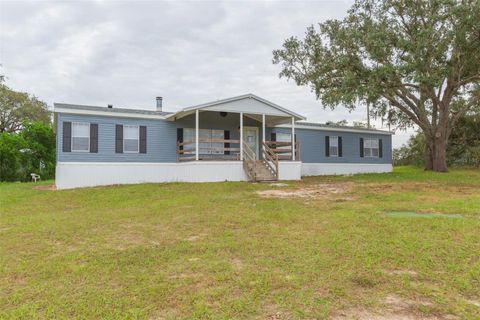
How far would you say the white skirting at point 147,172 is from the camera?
13703 millimetres

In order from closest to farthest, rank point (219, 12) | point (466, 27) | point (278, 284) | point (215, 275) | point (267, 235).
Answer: point (278, 284) → point (215, 275) → point (267, 235) → point (219, 12) → point (466, 27)

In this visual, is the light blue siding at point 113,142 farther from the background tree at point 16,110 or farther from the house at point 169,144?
the background tree at point 16,110

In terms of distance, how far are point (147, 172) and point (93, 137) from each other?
2.66 meters

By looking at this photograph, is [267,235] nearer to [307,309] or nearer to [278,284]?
[278,284]

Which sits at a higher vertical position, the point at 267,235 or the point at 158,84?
the point at 158,84

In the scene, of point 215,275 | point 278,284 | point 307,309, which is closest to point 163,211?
point 215,275

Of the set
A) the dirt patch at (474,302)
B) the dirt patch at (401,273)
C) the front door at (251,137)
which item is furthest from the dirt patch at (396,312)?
the front door at (251,137)

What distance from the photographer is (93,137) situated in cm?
1416

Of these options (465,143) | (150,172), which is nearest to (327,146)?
(150,172)

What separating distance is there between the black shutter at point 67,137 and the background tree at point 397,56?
12.0 m

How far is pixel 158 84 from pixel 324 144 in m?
12.2

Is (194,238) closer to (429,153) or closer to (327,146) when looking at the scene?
(327,146)

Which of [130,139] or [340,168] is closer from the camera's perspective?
[130,139]

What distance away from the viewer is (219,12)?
13578mm
